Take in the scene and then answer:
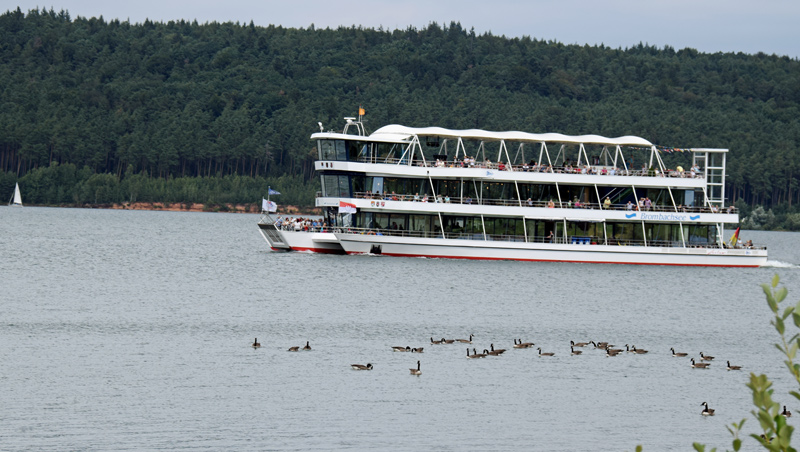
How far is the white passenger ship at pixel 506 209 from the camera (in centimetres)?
7469

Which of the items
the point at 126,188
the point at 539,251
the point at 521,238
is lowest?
the point at 126,188

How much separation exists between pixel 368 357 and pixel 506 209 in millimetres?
35903

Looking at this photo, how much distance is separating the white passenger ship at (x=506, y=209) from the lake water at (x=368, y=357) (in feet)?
5.50

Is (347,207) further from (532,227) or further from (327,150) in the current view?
(532,227)

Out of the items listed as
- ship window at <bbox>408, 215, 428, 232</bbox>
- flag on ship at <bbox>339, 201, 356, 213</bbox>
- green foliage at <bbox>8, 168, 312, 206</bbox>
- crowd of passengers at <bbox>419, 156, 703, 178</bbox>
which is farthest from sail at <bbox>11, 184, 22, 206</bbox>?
ship window at <bbox>408, 215, 428, 232</bbox>

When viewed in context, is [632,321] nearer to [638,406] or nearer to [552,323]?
[552,323]

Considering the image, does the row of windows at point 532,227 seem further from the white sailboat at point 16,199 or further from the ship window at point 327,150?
the white sailboat at point 16,199

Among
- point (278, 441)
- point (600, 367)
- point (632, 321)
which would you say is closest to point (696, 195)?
point (632, 321)

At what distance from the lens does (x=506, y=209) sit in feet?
245

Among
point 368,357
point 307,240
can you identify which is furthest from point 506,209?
point 368,357

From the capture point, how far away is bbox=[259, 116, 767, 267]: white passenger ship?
7469 cm

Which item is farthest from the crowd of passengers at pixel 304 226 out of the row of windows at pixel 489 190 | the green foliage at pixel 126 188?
the green foliage at pixel 126 188

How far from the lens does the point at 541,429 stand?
30109mm

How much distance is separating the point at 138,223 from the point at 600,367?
121320mm
